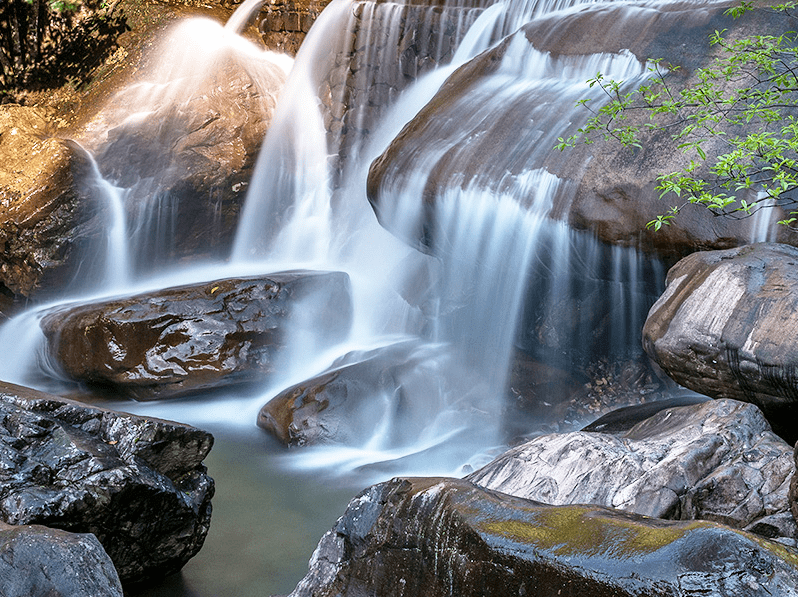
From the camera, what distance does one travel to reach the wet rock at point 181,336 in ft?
24.6

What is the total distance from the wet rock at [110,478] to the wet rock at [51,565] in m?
0.76

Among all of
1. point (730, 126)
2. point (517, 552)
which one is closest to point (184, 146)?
point (730, 126)

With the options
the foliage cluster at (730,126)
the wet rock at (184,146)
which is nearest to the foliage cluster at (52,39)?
the wet rock at (184,146)

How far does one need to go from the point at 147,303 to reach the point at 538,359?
4.04m

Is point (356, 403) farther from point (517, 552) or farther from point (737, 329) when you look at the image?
point (517, 552)

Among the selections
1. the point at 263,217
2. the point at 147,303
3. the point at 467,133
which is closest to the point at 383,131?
the point at 263,217

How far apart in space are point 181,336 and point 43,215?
10.9 ft

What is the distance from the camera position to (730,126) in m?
5.48

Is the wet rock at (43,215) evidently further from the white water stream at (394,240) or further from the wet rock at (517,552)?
the wet rock at (517,552)

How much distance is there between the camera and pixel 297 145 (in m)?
10.6

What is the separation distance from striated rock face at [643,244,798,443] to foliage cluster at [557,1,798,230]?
0.38m

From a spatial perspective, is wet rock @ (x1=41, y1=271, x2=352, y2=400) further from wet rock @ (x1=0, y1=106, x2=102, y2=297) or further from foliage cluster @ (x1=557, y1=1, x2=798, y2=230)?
foliage cluster @ (x1=557, y1=1, x2=798, y2=230)

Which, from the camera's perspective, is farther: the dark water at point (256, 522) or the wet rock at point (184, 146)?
the wet rock at point (184, 146)

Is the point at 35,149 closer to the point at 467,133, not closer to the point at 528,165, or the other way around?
the point at 467,133
